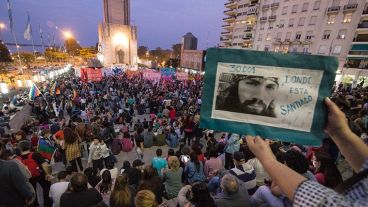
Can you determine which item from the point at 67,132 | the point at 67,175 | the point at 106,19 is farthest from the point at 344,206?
the point at 106,19

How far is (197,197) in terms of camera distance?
12.0 ft

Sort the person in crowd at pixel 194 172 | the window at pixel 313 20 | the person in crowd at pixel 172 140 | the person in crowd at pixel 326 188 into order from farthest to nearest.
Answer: the window at pixel 313 20 < the person in crowd at pixel 172 140 < the person in crowd at pixel 194 172 < the person in crowd at pixel 326 188

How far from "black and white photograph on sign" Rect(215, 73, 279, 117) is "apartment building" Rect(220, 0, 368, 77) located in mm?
39813

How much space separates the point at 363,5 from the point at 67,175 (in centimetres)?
4416

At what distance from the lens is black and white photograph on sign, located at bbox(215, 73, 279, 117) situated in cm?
195

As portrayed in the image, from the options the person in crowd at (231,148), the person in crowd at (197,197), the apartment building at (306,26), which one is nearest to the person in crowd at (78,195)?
the person in crowd at (197,197)

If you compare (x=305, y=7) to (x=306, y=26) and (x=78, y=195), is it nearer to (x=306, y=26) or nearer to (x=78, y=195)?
(x=306, y=26)

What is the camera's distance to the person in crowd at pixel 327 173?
3.84m

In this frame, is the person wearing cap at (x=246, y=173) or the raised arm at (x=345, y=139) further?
the person wearing cap at (x=246, y=173)

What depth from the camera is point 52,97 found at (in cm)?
1895

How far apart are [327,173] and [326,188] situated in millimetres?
3508

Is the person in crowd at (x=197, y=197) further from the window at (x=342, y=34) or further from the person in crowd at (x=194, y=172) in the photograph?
the window at (x=342, y=34)

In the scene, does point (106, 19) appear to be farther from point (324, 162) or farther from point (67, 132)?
point (324, 162)

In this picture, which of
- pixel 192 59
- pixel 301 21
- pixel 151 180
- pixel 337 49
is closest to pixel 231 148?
pixel 151 180
